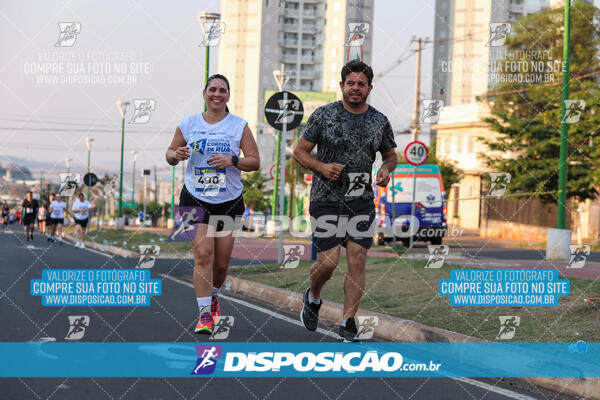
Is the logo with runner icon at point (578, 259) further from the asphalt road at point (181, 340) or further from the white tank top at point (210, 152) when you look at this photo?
the white tank top at point (210, 152)

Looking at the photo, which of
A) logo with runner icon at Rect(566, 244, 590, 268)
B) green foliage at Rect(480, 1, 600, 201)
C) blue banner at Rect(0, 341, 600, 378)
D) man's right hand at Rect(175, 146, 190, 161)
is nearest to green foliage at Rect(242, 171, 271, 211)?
green foliage at Rect(480, 1, 600, 201)

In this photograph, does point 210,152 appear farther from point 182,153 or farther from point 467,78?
point 467,78

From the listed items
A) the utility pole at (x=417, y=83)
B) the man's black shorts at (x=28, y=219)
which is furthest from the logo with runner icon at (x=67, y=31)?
the utility pole at (x=417, y=83)

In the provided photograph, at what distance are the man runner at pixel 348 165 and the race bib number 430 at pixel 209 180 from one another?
0.59 metres

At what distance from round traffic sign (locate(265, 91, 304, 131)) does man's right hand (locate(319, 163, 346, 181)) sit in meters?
7.00

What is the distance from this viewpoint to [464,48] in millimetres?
108250

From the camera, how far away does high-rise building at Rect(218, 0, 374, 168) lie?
116m

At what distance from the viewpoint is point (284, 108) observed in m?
12.9

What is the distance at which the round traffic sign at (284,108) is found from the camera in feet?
41.9

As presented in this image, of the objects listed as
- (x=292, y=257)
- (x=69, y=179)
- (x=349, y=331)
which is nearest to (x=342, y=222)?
(x=349, y=331)

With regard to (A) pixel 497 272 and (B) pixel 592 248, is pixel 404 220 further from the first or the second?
(A) pixel 497 272

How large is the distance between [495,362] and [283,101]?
7252mm

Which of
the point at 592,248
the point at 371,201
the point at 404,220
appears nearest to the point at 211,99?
the point at 371,201

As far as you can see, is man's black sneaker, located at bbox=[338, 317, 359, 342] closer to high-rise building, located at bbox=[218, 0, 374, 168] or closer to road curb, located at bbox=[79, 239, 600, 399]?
road curb, located at bbox=[79, 239, 600, 399]
